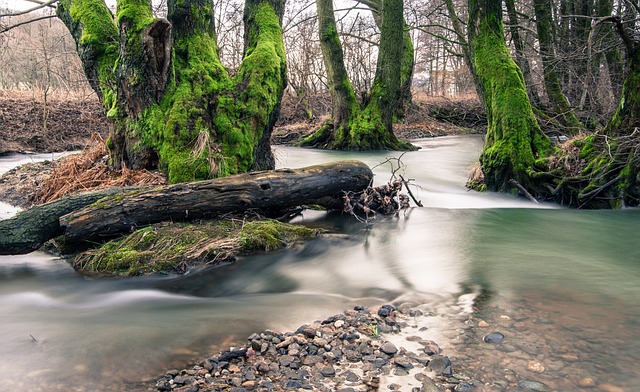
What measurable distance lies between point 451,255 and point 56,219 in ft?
14.9

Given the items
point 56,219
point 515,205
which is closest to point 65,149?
point 56,219

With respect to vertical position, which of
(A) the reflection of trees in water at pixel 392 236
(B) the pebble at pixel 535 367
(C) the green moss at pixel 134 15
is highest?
(C) the green moss at pixel 134 15

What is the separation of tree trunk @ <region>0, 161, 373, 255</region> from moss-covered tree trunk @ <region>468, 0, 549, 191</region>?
14.2ft

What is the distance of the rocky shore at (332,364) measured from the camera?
9.41 feet

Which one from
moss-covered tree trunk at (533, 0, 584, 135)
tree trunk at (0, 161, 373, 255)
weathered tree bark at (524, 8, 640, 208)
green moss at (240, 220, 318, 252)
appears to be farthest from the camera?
moss-covered tree trunk at (533, 0, 584, 135)

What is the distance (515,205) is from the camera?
8961 mm

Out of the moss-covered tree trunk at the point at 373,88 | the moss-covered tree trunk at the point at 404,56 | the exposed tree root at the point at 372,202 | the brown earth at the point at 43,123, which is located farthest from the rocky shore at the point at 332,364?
the moss-covered tree trunk at the point at 404,56

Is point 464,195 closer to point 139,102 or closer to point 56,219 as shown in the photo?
point 139,102

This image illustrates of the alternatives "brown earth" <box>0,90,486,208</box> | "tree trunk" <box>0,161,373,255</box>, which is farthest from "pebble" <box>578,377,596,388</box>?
"brown earth" <box>0,90,486,208</box>

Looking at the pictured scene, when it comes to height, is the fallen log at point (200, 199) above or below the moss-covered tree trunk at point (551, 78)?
below

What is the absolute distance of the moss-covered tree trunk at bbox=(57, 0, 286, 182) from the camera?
718 centimetres

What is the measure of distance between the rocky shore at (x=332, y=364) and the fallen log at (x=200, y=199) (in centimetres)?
295

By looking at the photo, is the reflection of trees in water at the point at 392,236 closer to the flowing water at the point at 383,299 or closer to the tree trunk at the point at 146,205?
the flowing water at the point at 383,299

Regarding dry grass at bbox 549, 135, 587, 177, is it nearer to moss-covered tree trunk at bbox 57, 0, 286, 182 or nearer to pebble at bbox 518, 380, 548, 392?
moss-covered tree trunk at bbox 57, 0, 286, 182
